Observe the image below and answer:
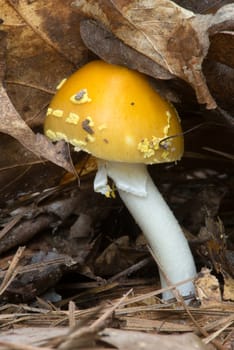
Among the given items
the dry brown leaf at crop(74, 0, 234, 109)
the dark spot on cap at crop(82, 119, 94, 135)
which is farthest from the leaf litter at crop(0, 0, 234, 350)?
the dark spot on cap at crop(82, 119, 94, 135)

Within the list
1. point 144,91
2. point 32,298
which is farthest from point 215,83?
point 32,298

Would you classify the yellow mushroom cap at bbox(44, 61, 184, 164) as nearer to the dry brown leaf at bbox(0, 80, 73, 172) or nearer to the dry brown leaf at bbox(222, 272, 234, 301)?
the dry brown leaf at bbox(0, 80, 73, 172)

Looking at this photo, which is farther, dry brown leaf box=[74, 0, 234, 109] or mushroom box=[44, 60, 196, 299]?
mushroom box=[44, 60, 196, 299]

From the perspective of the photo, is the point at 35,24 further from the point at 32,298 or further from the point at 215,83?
the point at 32,298

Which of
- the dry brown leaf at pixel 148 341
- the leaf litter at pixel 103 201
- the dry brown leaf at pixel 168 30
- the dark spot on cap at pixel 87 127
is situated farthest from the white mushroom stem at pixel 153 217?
the dry brown leaf at pixel 148 341

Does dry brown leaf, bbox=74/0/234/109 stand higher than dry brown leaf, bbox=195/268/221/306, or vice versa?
dry brown leaf, bbox=74/0/234/109

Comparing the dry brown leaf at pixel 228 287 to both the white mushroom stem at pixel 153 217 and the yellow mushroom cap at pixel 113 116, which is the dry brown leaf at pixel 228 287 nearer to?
the white mushroom stem at pixel 153 217

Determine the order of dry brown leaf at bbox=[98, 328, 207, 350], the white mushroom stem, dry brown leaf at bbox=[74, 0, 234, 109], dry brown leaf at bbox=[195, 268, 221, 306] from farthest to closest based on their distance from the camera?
the white mushroom stem, dry brown leaf at bbox=[195, 268, 221, 306], dry brown leaf at bbox=[74, 0, 234, 109], dry brown leaf at bbox=[98, 328, 207, 350]

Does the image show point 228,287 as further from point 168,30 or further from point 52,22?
point 52,22
